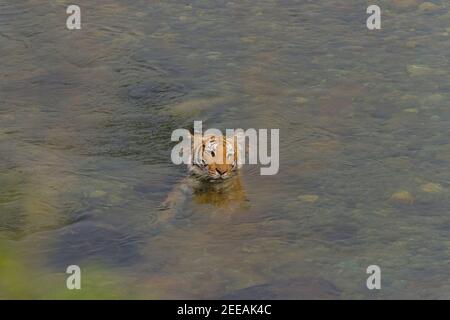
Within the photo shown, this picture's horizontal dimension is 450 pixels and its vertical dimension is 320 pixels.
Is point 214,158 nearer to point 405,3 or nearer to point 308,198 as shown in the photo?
point 308,198

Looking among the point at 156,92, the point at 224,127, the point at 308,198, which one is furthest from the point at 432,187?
the point at 156,92

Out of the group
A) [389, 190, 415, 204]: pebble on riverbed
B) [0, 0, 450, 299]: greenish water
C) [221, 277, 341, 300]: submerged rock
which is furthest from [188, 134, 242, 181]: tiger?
[221, 277, 341, 300]: submerged rock

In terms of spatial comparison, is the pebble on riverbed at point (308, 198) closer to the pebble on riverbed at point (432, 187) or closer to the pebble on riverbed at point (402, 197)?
the pebble on riverbed at point (402, 197)

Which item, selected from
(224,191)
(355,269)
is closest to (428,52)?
(224,191)

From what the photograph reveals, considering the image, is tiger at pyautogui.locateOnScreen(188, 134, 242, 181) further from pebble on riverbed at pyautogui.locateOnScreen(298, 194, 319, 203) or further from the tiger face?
pebble on riverbed at pyautogui.locateOnScreen(298, 194, 319, 203)

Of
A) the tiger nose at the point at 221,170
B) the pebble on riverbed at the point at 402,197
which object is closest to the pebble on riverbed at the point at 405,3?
the pebble on riverbed at the point at 402,197

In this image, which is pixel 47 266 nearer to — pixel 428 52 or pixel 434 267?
pixel 434 267

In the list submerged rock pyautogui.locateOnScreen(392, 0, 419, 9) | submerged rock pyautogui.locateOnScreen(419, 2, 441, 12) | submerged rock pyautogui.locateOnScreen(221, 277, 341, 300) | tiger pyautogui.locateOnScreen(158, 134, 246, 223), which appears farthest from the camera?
submerged rock pyautogui.locateOnScreen(392, 0, 419, 9)
